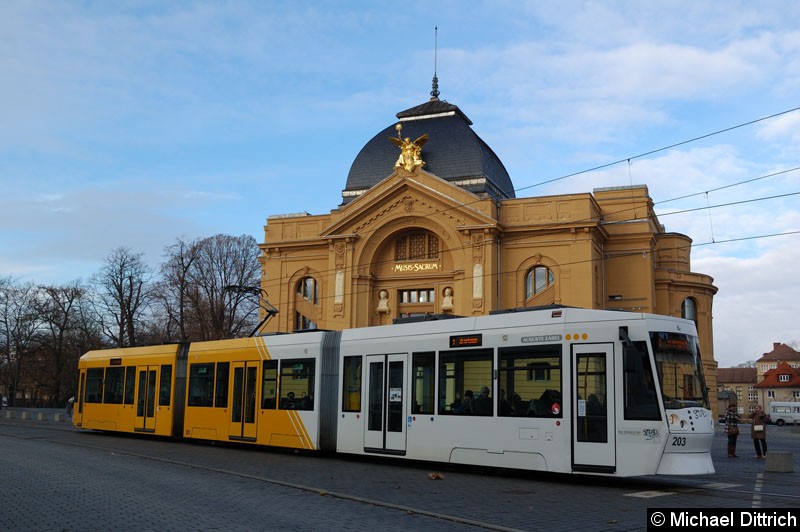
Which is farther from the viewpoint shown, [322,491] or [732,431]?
[732,431]

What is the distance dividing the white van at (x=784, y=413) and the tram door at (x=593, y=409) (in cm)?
6603

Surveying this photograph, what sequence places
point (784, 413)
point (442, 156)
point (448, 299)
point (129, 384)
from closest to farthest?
point (129, 384) < point (448, 299) < point (442, 156) < point (784, 413)

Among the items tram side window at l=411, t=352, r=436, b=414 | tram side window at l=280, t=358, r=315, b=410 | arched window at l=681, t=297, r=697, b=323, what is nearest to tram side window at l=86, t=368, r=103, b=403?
tram side window at l=280, t=358, r=315, b=410

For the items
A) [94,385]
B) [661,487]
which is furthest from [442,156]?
[661,487]

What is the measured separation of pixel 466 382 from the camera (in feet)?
52.3

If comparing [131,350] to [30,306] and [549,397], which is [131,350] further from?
[30,306]

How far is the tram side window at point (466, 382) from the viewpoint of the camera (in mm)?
15508

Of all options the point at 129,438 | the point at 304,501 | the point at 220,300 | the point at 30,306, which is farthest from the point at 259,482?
Result: the point at 30,306

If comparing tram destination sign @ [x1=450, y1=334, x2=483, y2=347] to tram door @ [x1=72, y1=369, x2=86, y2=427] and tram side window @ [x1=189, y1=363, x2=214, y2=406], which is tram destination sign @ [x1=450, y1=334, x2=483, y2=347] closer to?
tram side window @ [x1=189, y1=363, x2=214, y2=406]

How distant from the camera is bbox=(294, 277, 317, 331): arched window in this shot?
49250 millimetres

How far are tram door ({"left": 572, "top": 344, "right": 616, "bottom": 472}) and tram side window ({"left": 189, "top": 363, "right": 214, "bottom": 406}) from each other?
1214cm

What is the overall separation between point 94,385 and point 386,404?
49.6 feet

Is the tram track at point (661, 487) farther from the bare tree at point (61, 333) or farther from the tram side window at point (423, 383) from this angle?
the bare tree at point (61, 333)

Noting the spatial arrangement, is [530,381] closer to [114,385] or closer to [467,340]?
[467,340]
